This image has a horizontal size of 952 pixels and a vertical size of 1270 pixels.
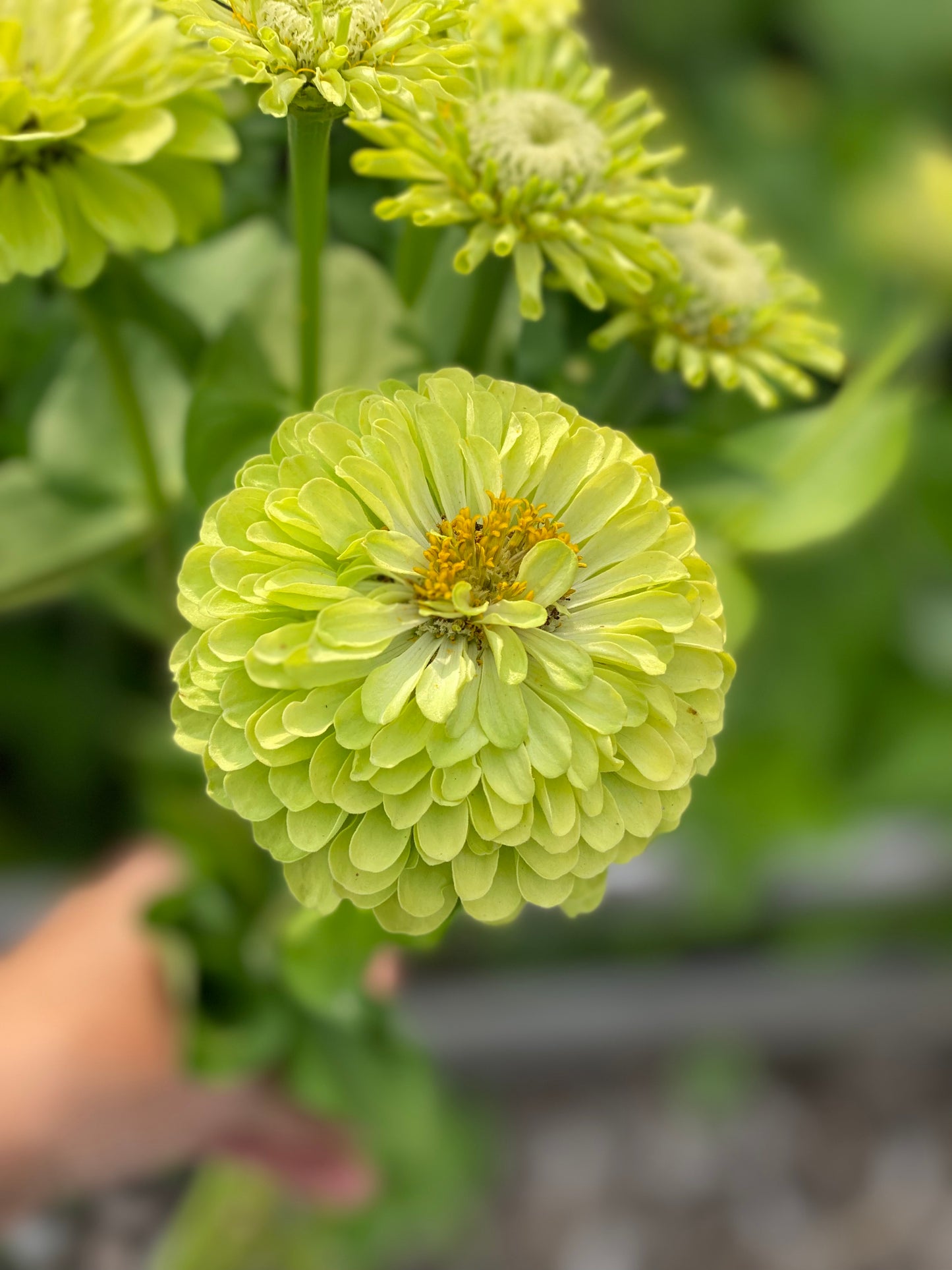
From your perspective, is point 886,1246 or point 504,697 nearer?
point 504,697

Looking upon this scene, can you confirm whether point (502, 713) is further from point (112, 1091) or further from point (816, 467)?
point (112, 1091)

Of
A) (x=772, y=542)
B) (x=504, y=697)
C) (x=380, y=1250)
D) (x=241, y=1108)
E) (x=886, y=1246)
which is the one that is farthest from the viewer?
(x=886, y=1246)

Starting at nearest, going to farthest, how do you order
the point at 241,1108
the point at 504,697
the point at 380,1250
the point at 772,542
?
the point at 504,697 < the point at 772,542 < the point at 241,1108 < the point at 380,1250

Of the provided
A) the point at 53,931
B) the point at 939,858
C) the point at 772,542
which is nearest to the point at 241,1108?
the point at 53,931

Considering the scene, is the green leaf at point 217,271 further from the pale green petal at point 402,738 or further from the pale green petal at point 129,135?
the pale green petal at point 402,738

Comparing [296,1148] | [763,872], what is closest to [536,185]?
[296,1148]

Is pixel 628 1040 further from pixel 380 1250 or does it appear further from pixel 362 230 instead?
pixel 362 230
